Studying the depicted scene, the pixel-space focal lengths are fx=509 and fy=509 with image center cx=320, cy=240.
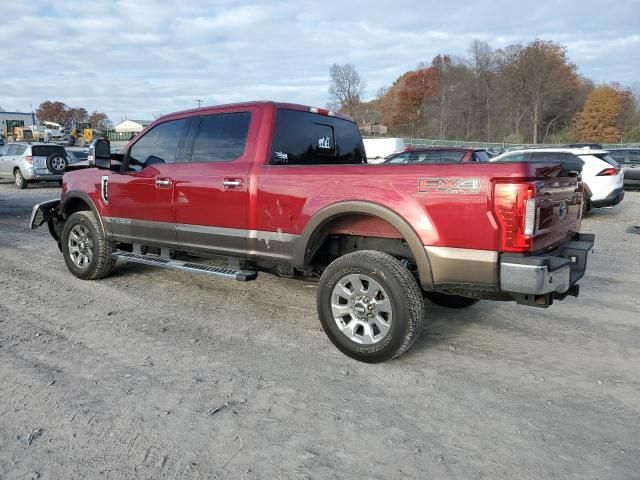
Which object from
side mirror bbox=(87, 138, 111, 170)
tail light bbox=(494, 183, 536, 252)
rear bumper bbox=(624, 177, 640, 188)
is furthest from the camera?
rear bumper bbox=(624, 177, 640, 188)

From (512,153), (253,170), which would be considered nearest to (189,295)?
(253,170)

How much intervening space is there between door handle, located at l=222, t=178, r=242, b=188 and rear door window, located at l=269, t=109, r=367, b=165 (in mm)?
346

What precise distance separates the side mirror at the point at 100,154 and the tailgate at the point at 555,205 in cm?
444

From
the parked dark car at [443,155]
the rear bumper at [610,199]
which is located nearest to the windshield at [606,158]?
the rear bumper at [610,199]

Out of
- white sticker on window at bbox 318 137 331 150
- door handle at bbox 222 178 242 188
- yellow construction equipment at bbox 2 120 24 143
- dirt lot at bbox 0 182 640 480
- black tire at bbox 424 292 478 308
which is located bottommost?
dirt lot at bbox 0 182 640 480

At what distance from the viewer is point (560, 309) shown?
5.28m

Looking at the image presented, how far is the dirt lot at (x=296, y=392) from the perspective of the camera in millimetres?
2703

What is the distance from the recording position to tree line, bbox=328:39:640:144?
5825cm

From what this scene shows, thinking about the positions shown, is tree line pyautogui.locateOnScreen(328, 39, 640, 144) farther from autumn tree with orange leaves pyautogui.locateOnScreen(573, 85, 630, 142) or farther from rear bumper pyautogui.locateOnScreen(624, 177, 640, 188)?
rear bumper pyautogui.locateOnScreen(624, 177, 640, 188)

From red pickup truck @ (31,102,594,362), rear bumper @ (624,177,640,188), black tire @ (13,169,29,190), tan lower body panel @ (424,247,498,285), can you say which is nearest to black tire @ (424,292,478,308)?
red pickup truck @ (31,102,594,362)

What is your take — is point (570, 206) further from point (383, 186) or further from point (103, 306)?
point (103, 306)

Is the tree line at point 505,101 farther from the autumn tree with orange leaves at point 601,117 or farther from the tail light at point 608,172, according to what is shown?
the tail light at point 608,172

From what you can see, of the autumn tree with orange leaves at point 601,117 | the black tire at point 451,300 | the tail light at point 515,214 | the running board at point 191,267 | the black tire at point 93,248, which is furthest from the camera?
the autumn tree with orange leaves at point 601,117

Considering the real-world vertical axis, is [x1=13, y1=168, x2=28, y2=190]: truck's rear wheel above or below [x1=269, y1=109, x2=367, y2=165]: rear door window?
below
